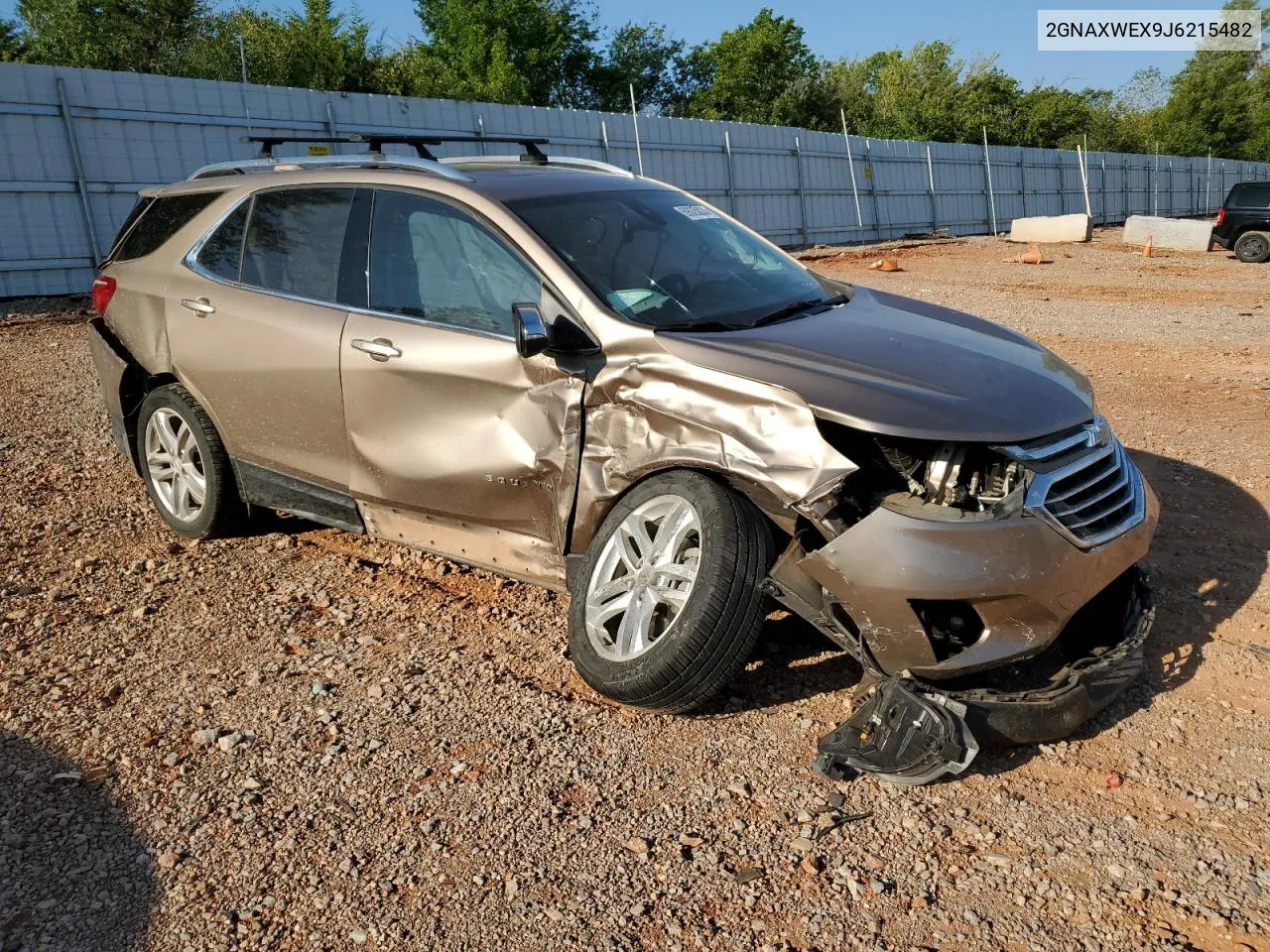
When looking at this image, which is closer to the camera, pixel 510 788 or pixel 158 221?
pixel 510 788

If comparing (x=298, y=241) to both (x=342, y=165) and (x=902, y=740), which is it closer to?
(x=342, y=165)

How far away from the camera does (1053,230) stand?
2997 centimetres

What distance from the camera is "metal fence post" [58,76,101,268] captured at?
14.9m

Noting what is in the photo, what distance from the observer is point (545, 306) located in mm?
4023

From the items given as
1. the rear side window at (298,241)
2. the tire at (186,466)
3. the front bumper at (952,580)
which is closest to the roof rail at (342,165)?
the rear side window at (298,241)

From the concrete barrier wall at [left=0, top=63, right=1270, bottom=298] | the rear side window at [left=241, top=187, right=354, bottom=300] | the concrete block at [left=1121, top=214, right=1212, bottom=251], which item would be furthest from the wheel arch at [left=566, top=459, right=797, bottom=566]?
the concrete block at [left=1121, top=214, right=1212, bottom=251]

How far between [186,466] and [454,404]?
198 cm

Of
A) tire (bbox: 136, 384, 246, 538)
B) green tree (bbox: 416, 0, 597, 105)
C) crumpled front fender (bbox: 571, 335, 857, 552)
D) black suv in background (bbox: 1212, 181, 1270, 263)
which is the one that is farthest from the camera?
green tree (bbox: 416, 0, 597, 105)

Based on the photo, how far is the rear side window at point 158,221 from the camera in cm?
545

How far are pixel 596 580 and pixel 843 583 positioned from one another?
926mm

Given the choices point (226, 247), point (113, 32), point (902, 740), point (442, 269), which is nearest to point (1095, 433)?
point (902, 740)

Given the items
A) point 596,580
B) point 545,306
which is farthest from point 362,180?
point 596,580

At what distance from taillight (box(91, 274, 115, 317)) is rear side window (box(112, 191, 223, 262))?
130mm

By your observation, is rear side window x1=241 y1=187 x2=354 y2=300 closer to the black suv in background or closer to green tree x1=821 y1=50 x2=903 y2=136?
the black suv in background
